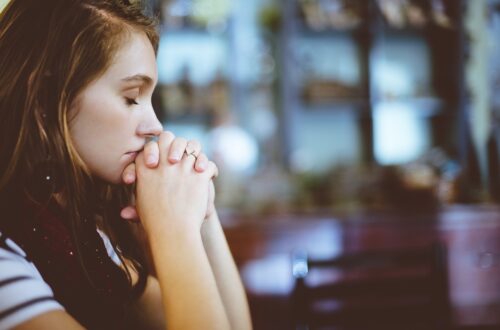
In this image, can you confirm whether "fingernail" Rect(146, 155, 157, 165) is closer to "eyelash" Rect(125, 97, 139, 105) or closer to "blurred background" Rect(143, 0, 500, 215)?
"eyelash" Rect(125, 97, 139, 105)

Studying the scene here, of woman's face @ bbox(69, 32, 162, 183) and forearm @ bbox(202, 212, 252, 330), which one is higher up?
woman's face @ bbox(69, 32, 162, 183)

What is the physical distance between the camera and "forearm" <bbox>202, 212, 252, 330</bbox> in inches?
32.2

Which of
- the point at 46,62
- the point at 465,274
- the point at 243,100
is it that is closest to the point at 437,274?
the point at 46,62

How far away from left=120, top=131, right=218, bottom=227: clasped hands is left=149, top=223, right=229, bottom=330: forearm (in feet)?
0.14

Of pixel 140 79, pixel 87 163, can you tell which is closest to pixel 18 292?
pixel 87 163

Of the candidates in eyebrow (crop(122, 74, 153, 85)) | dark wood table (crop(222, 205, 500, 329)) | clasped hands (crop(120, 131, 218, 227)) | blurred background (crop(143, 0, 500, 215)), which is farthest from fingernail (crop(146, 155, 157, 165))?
blurred background (crop(143, 0, 500, 215))

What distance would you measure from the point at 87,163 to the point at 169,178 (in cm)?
12

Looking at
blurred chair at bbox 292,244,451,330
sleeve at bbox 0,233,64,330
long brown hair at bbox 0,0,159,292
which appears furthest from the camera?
blurred chair at bbox 292,244,451,330

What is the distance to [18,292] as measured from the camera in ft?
1.82

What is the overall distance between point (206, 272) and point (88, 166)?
0.74 feet

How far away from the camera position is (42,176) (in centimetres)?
68

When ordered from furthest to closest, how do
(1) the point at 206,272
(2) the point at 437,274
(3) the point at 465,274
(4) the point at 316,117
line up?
1. (4) the point at 316,117
2. (3) the point at 465,274
3. (2) the point at 437,274
4. (1) the point at 206,272

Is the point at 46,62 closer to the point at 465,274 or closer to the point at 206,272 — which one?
the point at 206,272

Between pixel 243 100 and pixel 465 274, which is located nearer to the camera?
pixel 465 274
